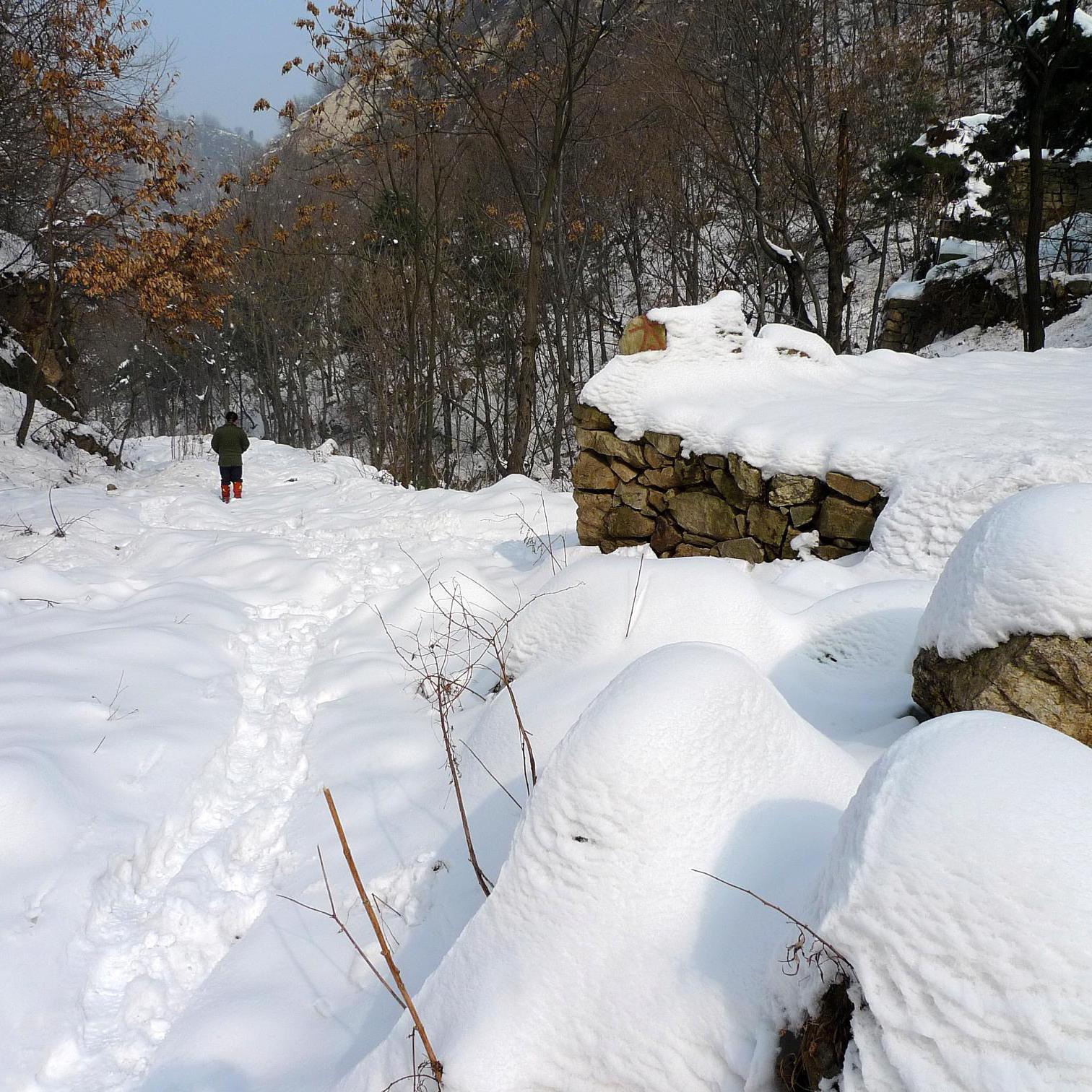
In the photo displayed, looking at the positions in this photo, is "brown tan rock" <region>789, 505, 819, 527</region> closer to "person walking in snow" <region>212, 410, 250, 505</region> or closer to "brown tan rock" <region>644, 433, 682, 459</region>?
"brown tan rock" <region>644, 433, 682, 459</region>

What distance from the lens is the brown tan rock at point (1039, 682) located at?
2.12m

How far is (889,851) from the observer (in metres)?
1.16

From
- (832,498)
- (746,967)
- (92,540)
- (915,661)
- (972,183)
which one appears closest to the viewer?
(746,967)

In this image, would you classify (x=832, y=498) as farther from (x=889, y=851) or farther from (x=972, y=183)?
(x=972, y=183)

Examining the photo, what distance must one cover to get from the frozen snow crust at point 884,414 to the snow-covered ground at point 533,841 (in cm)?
58

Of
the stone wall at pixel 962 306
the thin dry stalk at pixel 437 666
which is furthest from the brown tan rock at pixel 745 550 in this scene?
the stone wall at pixel 962 306

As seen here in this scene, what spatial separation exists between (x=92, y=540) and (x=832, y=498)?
694 centimetres

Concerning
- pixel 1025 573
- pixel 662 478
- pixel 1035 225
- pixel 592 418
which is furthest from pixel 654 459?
pixel 1035 225

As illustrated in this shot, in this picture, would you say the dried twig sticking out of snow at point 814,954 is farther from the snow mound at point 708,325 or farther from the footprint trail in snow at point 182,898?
the snow mound at point 708,325

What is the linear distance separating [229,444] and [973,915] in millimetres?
10653

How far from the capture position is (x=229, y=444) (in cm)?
1008

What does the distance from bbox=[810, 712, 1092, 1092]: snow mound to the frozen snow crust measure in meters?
3.20

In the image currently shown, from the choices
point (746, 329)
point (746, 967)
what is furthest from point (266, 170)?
point (746, 967)

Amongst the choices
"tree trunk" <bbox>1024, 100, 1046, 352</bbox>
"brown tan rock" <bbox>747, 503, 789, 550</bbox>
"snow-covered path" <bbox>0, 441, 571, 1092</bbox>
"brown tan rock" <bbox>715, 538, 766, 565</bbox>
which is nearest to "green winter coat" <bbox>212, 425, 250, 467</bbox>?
"snow-covered path" <bbox>0, 441, 571, 1092</bbox>
